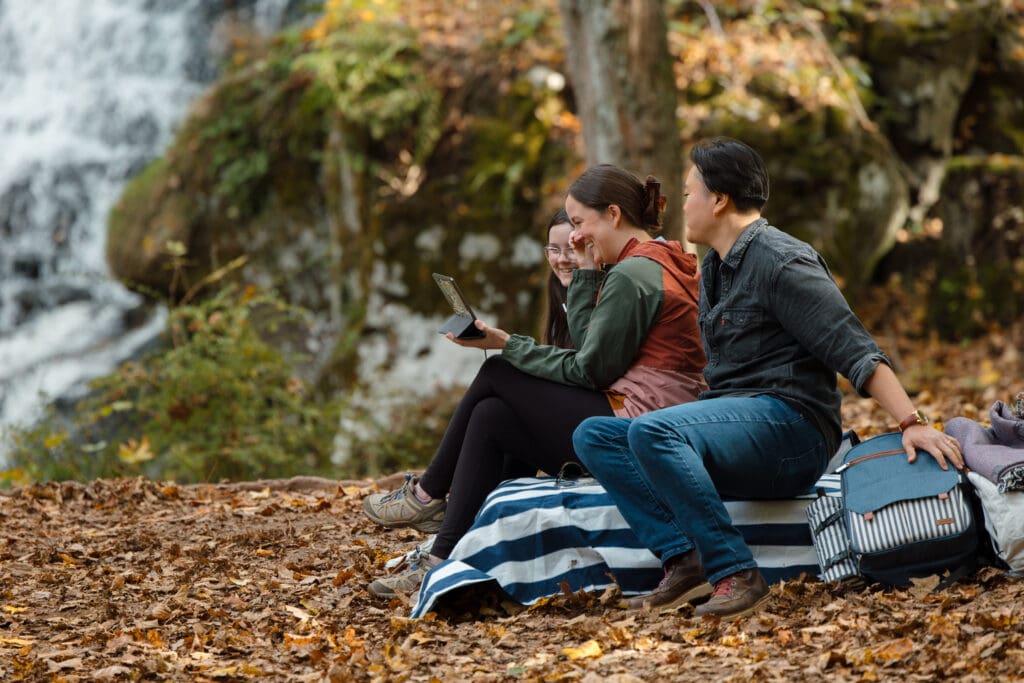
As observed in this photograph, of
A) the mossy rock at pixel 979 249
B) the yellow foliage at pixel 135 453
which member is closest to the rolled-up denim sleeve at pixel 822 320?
the yellow foliage at pixel 135 453

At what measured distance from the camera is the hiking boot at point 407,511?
4.36 meters

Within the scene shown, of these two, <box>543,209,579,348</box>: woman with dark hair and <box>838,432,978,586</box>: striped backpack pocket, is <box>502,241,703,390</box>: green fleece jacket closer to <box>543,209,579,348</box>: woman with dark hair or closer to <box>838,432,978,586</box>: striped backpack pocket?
<box>543,209,579,348</box>: woman with dark hair

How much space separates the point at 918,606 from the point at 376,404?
5767mm

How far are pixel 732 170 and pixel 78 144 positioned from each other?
35.5ft

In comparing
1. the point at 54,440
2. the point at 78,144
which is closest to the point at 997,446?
the point at 54,440

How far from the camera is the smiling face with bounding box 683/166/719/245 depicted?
3703mm

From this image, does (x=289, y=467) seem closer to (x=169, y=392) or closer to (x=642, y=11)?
(x=169, y=392)

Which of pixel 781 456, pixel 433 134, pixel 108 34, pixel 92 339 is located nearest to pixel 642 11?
pixel 433 134

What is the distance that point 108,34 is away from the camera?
44.8ft

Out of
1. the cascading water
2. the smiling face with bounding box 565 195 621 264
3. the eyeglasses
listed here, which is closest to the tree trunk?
the eyeglasses

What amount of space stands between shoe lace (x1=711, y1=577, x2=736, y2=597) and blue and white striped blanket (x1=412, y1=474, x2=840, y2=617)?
34 centimetres

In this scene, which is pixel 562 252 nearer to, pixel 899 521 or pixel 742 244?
pixel 742 244

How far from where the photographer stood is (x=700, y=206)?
3.71 m

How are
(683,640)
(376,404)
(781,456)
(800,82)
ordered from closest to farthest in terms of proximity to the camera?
(683,640) → (781,456) → (376,404) → (800,82)
